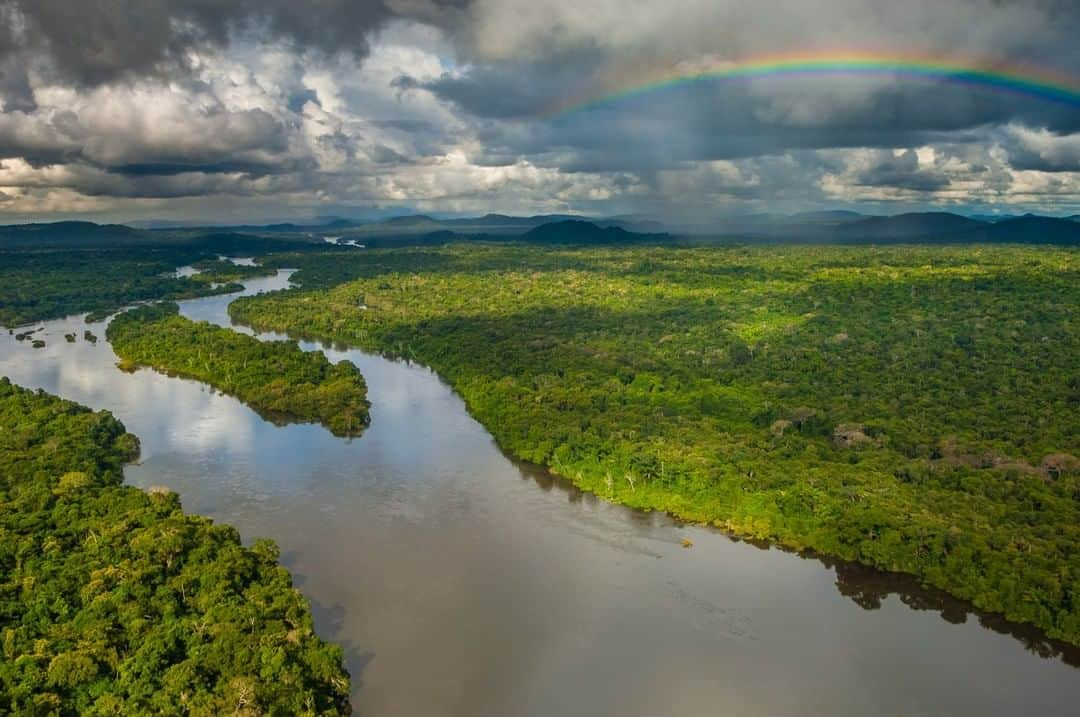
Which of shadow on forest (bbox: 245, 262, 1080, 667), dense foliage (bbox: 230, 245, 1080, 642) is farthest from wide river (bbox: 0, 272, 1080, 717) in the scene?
dense foliage (bbox: 230, 245, 1080, 642)

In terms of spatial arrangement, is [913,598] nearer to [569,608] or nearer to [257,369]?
[569,608]

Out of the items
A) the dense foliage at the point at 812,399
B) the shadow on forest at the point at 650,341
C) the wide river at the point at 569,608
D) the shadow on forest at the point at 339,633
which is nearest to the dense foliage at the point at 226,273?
the dense foliage at the point at 812,399

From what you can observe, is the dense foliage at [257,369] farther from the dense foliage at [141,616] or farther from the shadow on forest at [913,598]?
the shadow on forest at [913,598]

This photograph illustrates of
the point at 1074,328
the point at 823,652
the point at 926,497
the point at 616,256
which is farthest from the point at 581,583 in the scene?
the point at 616,256

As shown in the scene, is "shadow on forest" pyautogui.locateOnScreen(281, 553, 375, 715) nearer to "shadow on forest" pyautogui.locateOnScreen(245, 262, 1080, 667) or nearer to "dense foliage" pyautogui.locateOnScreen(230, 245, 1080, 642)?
"shadow on forest" pyautogui.locateOnScreen(245, 262, 1080, 667)

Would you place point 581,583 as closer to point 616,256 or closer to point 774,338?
point 774,338

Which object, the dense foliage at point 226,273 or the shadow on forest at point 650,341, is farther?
the dense foliage at point 226,273
